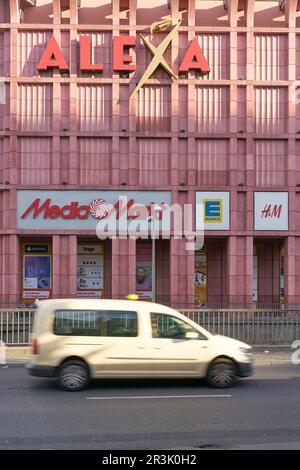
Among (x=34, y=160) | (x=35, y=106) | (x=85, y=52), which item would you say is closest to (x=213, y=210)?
(x=34, y=160)

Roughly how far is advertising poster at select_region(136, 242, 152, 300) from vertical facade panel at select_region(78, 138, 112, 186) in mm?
4220

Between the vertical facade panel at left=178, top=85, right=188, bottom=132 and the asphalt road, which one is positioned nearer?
the asphalt road

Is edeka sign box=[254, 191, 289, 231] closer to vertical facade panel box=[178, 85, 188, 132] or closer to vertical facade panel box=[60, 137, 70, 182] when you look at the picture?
vertical facade panel box=[178, 85, 188, 132]

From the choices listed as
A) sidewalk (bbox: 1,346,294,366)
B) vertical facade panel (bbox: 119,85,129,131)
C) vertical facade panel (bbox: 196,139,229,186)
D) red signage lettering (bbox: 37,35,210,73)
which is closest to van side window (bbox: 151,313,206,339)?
sidewalk (bbox: 1,346,294,366)

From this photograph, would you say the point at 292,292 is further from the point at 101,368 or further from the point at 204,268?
the point at 101,368

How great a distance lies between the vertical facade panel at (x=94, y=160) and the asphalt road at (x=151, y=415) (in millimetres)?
15869

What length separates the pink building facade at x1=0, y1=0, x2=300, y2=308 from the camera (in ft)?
88.1

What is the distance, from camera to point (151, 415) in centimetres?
880

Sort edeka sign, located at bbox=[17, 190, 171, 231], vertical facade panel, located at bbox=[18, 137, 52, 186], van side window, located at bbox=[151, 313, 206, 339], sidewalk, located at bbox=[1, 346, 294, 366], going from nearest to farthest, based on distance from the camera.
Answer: van side window, located at bbox=[151, 313, 206, 339] < sidewalk, located at bbox=[1, 346, 294, 366] < edeka sign, located at bbox=[17, 190, 171, 231] < vertical facade panel, located at bbox=[18, 137, 52, 186]

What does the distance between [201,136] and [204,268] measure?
22.6ft

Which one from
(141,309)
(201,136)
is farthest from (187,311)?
(201,136)

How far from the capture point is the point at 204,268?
29312 millimetres

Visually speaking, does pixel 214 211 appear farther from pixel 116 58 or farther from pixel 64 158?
pixel 116 58

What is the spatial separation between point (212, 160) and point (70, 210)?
740 centimetres
